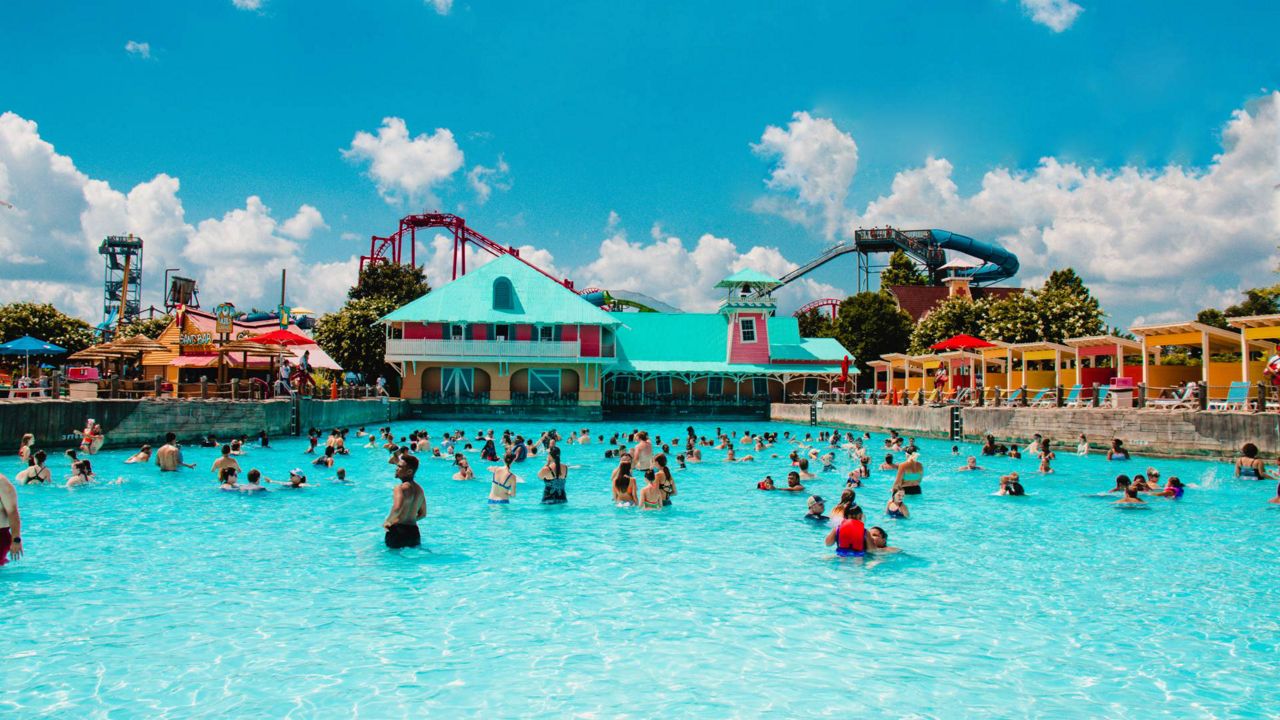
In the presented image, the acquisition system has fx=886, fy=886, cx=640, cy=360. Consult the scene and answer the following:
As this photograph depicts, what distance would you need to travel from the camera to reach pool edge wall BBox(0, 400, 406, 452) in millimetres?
24062

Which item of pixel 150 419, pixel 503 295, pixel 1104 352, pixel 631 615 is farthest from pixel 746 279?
pixel 631 615

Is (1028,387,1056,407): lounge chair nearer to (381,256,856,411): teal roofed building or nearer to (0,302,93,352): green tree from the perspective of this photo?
(381,256,856,411): teal roofed building

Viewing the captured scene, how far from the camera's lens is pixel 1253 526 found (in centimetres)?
1541

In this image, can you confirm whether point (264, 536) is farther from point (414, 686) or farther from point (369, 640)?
point (414, 686)

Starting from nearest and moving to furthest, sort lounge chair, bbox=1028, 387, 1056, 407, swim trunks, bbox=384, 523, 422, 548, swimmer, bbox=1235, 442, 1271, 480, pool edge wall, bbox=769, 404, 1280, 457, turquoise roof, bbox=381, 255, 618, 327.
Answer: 1. swim trunks, bbox=384, 523, 422, 548
2. swimmer, bbox=1235, 442, 1271, 480
3. pool edge wall, bbox=769, 404, 1280, 457
4. lounge chair, bbox=1028, 387, 1056, 407
5. turquoise roof, bbox=381, 255, 618, 327

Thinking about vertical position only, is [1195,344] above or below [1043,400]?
above

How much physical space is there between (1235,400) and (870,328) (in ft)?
143

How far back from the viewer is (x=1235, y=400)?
82.7ft

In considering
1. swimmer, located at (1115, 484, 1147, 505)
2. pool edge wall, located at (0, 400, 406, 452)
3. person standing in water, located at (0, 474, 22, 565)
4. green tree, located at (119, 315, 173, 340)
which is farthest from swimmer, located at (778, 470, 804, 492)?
green tree, located at (119, 315, 173, 340)

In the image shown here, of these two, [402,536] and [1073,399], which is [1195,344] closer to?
[1073,399]

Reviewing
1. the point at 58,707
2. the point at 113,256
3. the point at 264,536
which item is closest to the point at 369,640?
the point at 58,707

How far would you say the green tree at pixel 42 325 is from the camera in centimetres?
5378

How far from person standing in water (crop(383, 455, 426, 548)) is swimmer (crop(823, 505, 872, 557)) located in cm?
590

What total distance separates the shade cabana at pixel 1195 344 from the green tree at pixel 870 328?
35259 mm
